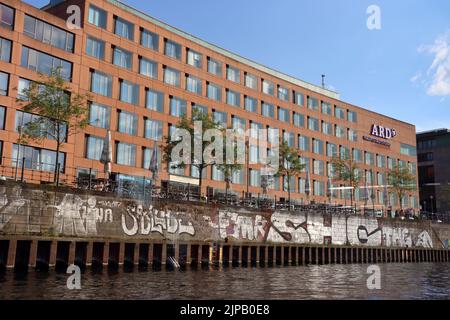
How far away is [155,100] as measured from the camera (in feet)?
225

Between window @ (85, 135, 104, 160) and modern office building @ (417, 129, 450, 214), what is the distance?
88.6m

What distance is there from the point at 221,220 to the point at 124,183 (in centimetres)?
1023

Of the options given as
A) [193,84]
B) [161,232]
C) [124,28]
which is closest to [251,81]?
[193,84]

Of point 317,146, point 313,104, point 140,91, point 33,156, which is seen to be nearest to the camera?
point 33,156

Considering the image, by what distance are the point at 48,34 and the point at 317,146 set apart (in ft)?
179

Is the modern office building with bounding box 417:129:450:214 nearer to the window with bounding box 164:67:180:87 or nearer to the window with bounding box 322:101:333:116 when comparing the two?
the window with bounding box 322:101:333:116

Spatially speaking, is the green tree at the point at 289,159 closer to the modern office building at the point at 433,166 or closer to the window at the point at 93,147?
the window at the point at 93,147

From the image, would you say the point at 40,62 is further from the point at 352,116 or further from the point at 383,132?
the point at 383,132

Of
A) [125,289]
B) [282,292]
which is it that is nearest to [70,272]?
[125,289]

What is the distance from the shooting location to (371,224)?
6381cm

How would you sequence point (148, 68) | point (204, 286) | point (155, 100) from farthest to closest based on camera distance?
point (155, 100) → point (148, 68) → point (204, 286)

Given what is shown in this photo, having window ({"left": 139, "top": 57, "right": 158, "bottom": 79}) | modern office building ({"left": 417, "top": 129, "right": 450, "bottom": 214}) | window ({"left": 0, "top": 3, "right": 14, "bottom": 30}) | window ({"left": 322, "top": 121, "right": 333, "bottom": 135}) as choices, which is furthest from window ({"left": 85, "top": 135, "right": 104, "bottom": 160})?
modern office building ({"left": 417, "top": 129, "right": 450, "bottom": 214})
